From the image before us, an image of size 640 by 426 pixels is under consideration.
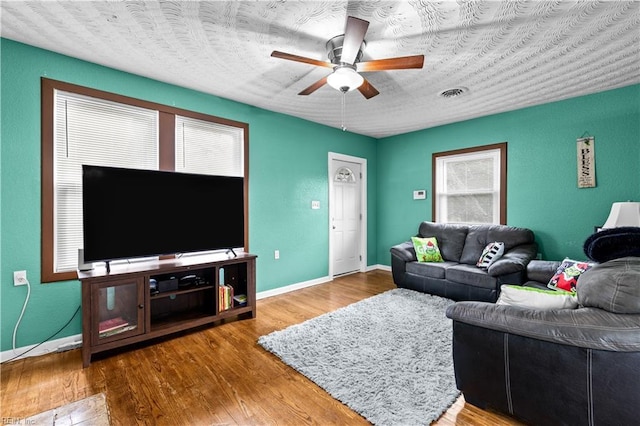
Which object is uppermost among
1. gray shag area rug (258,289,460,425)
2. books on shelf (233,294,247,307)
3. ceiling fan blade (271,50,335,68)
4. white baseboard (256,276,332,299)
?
ceiling fan blade (271,50,335,68)

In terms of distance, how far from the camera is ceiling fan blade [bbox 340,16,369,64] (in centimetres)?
178

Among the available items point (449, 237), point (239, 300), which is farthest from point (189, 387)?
point (449, 237)

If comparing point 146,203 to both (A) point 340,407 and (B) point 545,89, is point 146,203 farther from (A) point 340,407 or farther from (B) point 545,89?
(B) point 545,89

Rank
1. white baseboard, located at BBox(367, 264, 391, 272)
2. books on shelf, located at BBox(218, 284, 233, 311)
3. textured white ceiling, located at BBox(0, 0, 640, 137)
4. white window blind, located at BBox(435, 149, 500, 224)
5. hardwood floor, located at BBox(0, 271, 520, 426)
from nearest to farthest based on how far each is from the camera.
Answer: hardwood floor, located at BBox(0, 271, 520, 426) < textured white ceiling, located at BBox(0, 0, 640, 137) < books on shelf, located at BBox(218, 284, 233, 311) < white window blind, located at BBox(435, 149, 500, 224) < white baseboard, located at BBox(367, 264, 391, 272)

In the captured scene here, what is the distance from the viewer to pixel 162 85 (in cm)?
311

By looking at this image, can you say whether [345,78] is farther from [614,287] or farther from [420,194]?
[420,194]

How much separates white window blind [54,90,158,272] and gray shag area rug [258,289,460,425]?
199 centimetres

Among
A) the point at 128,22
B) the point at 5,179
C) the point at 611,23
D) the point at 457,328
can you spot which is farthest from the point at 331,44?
the point at 5,179

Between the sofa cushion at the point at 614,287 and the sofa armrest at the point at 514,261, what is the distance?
184cm

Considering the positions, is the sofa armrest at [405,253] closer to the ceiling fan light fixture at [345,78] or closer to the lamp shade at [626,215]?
the lamp shade at [626,215]

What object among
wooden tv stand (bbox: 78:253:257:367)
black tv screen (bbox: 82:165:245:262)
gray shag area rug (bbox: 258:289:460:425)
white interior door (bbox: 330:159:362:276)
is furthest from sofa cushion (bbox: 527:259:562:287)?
black tv screen (bbox: 82:165:245:262)

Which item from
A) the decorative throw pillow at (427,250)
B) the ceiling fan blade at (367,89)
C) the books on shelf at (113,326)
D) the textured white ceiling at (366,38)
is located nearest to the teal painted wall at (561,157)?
the textured white ceiling at (366,38)

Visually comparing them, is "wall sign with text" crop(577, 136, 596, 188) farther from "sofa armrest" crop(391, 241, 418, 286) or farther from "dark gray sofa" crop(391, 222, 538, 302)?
"sofa armrest" crop(391, 241, 418, 286)

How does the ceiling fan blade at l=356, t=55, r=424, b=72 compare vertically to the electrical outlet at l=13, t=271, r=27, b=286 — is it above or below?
above
